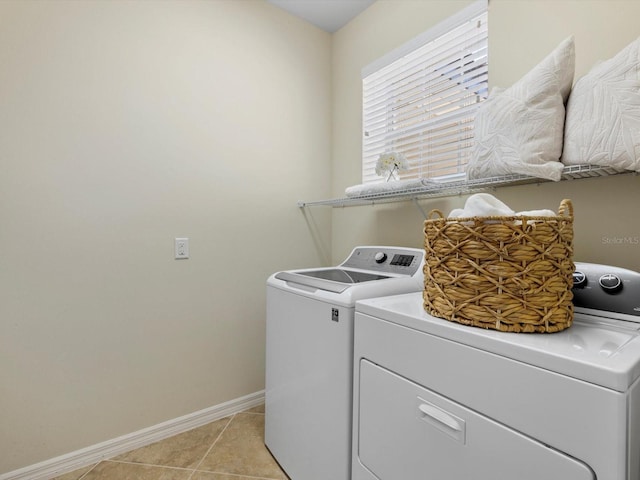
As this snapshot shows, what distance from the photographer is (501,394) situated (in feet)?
2.27

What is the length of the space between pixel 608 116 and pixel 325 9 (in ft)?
Result: 6.31

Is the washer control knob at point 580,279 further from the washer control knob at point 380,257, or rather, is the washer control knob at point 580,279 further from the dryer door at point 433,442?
the washer control knob at point 380,257

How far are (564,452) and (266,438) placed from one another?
147cm

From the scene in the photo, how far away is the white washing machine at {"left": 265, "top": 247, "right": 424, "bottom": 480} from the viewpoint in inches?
45.7

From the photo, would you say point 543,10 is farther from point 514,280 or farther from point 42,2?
point 42,2

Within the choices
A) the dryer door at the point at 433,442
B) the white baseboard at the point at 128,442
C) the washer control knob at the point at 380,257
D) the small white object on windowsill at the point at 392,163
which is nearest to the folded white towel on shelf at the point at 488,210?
the dryer door at the point at 433,442

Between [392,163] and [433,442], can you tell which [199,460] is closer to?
[433,442]

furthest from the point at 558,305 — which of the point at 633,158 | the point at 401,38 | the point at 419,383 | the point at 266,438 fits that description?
the point at 401,38

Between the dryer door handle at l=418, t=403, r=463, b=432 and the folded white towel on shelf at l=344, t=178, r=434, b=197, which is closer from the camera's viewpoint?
the dryer door handle at l=418, t=403, r=463, b=432

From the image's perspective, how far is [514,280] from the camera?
0.77 m

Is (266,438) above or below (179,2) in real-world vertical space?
below

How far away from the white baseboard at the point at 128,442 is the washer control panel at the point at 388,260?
1125 millimetres

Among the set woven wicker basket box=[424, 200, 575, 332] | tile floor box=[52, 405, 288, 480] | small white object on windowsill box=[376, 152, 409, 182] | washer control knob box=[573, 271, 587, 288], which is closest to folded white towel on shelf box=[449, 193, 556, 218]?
woven wicker basket box=[424, 200, 575, 332]

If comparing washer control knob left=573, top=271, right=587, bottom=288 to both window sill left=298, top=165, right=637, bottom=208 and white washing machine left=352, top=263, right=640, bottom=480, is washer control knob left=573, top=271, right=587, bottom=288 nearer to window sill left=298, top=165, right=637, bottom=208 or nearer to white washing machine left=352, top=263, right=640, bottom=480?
white washing machine left=352, top=263, right=640, bottom=480
